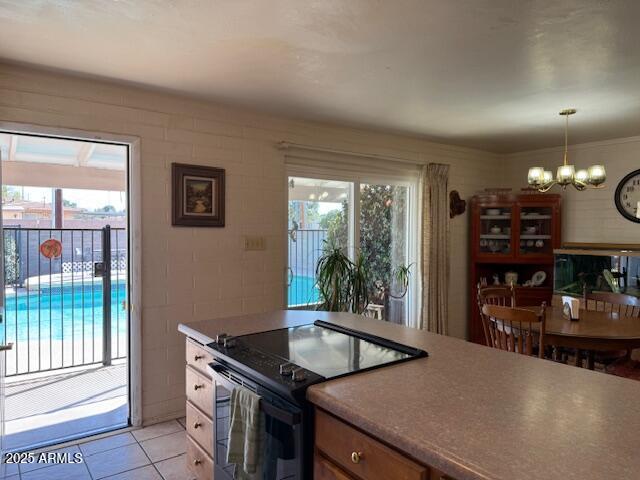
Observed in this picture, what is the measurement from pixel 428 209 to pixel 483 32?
8.64ft

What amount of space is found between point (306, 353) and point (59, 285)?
367 cm

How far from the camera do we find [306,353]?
1726 mm

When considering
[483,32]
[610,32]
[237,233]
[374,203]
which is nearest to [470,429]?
[483,32]

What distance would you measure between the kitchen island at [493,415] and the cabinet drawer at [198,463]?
0.90 m

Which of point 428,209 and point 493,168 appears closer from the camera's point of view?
point 428,209

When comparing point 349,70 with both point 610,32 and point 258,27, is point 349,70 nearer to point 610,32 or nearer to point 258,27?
point 258,27

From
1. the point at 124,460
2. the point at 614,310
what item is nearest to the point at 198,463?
the point at 124,460

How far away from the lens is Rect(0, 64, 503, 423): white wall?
274cm

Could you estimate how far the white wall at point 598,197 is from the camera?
14.4 feet

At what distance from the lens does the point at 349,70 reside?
258cm

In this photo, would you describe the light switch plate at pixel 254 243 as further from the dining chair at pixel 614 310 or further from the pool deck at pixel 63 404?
the dining chair at pixel 614 310

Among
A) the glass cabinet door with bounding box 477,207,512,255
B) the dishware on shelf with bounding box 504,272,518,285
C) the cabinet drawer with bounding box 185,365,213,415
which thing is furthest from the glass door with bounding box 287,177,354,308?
the dishware on shelf with bounding box 504,272,518,285

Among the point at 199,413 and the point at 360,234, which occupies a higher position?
the point at 360,234

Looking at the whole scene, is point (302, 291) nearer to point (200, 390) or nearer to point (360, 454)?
point (200, 390)
